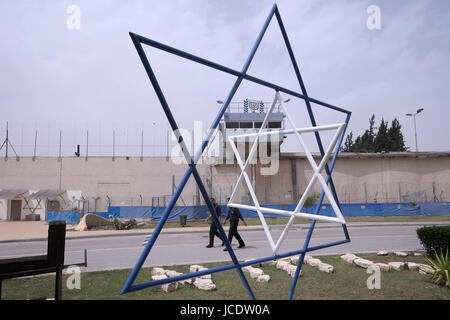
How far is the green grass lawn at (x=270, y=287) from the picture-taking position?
5504 mm

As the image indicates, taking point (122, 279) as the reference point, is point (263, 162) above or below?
above

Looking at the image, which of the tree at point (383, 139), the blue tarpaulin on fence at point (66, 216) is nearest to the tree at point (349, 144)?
the tree at point (383, 139)

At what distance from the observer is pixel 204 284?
19.2 feet

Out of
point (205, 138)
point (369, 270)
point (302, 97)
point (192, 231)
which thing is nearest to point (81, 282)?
point (205, 138)

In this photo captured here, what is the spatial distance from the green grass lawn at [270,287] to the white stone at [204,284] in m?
0.10

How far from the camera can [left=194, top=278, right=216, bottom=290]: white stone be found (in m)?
5.79

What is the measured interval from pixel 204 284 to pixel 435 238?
639 centimetres

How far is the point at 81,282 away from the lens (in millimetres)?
6453

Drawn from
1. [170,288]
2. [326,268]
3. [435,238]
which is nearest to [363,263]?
[326,268]

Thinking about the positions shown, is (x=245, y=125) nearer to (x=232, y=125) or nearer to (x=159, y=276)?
(x=232, y=125)

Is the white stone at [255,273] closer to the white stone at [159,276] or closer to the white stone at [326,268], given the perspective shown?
the white stone at [326,268]

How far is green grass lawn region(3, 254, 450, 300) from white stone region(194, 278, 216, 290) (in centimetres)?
10

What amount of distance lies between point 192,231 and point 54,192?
71.2ft
